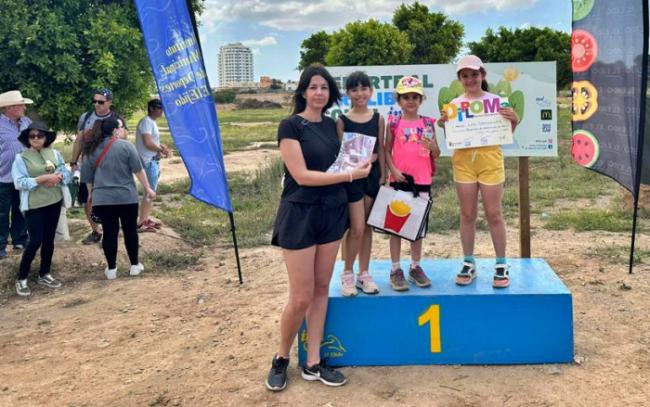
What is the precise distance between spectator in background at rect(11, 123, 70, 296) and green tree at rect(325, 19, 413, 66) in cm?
2056

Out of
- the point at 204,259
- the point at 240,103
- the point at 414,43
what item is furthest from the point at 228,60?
the point at 204,259

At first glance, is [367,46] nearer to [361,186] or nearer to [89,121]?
[89,121]

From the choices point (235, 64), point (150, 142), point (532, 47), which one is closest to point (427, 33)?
point (532, 47)

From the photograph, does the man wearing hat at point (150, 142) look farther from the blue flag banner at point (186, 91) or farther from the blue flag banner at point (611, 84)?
the blue flag banner at point (611, 84)

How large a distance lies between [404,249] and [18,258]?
4238mm

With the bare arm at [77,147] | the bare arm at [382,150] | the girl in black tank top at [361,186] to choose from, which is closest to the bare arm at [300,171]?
the girl in black tank top at [361,186]

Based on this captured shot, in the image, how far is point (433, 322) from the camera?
373 centimetres

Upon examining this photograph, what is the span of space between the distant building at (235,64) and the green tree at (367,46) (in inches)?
4033

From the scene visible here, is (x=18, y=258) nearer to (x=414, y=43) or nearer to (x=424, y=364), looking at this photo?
(x=424, y=364)

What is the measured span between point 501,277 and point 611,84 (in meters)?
2.28

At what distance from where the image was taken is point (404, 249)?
266 inches

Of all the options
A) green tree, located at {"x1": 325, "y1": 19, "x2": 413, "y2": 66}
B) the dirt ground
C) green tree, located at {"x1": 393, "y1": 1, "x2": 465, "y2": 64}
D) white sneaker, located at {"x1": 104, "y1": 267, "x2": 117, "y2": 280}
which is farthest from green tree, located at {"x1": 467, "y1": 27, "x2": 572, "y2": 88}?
white sneaker, located at {"x1": 104, "y1": 267, "x2": 117, "y2": 280}

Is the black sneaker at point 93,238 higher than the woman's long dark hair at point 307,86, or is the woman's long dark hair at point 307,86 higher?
the woman's long dark hair at point 307,86

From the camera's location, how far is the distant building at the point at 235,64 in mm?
126625
